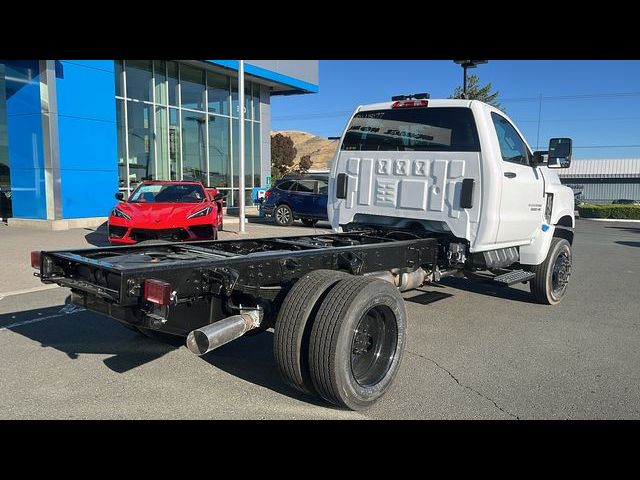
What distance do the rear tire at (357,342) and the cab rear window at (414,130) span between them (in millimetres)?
2554

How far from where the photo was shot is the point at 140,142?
20.0 metres

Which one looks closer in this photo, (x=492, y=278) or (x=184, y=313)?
(x=184, y=313)

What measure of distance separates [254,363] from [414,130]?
331 centimetres

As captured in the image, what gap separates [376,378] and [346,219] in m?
3.13

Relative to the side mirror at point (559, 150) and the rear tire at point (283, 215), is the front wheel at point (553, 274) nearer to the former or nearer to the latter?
the side mirror at point (559, 150)

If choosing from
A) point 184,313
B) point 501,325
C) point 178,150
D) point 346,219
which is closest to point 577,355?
point 501,325

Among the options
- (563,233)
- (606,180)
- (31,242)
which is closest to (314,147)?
(606,180)

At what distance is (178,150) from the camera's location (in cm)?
2169

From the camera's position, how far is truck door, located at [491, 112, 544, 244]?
591 centimetres

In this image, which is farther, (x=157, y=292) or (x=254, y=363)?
(x=254, y=363)

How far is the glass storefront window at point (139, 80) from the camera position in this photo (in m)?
19.3

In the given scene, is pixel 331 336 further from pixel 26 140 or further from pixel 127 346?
pixel 26 140

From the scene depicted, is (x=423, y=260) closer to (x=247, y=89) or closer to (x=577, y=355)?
(x=577, y=355)
